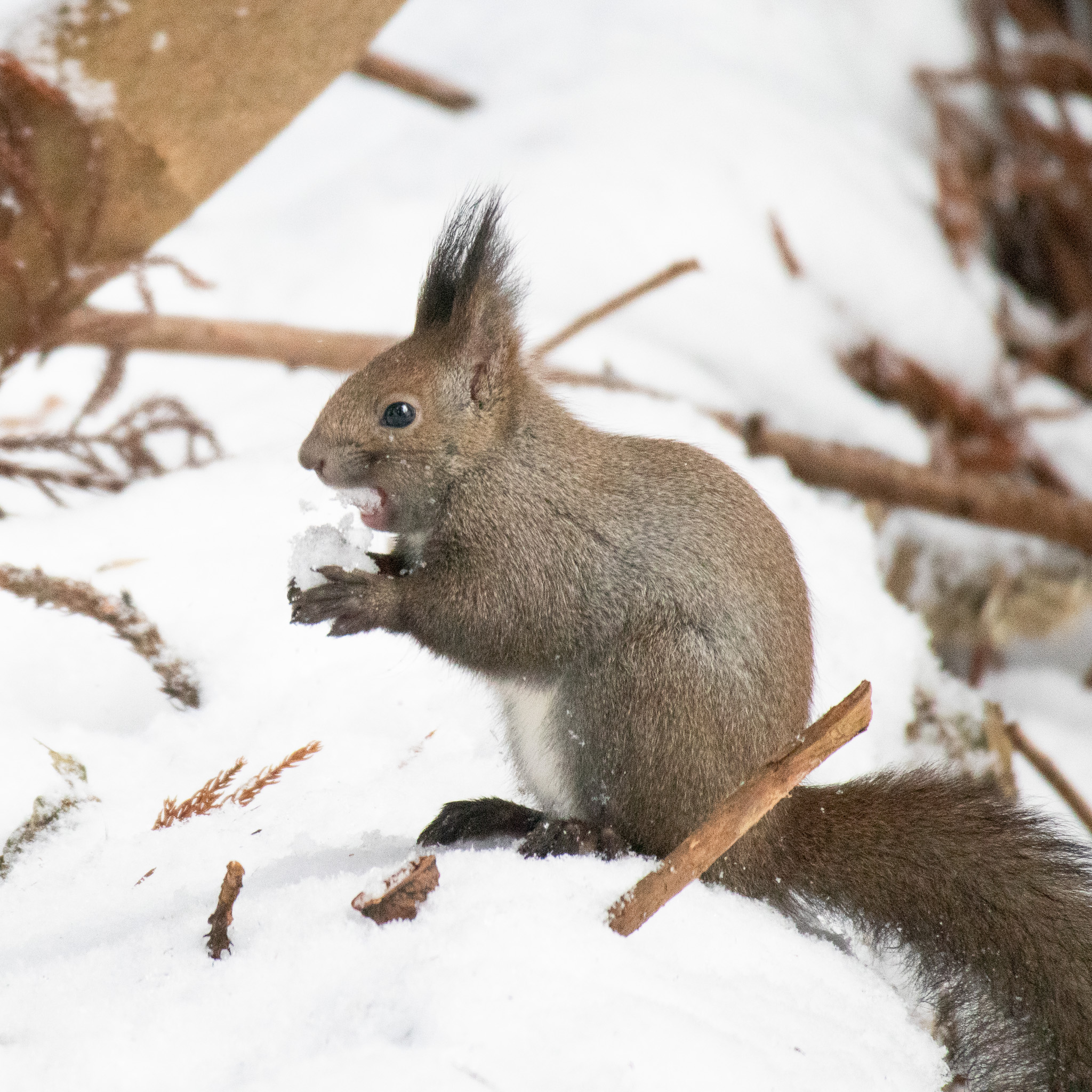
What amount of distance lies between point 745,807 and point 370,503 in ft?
2.30

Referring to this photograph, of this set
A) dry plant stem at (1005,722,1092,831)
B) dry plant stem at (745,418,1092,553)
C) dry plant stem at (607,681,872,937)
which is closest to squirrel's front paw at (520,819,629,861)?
dry plant stem at (607,681,872,937)

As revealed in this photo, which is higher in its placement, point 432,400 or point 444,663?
point 432,400

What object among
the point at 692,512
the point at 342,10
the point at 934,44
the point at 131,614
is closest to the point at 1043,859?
the point at 692,512

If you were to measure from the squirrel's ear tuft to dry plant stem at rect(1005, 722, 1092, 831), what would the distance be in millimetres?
1233

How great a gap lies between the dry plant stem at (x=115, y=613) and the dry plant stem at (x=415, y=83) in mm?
2247

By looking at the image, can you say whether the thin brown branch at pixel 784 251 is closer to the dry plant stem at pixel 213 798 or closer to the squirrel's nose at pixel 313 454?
the squirrel's nose at pixel 313 454

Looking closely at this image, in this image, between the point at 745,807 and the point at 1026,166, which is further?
the point at 1026,166

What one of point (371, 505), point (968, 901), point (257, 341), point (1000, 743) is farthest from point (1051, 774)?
point (257, 341)

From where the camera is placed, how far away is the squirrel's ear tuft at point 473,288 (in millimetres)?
1574

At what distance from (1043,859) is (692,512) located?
569mm

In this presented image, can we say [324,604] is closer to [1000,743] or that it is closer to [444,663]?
[444,663]

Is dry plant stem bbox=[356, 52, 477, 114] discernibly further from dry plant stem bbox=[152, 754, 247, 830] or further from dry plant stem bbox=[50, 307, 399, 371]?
dry plant stem bbox=[152, 754, 247, 830]

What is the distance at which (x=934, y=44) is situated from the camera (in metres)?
4.19

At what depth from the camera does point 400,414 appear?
157 cm
